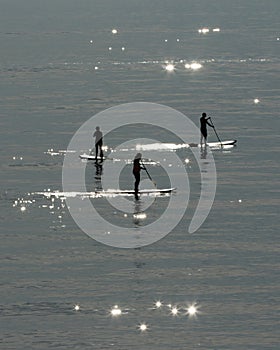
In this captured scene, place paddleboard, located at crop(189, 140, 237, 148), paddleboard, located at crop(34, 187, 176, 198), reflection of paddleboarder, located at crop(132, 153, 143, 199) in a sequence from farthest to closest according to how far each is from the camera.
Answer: paddleboard, located at crop(189, 140, 237, 148) < paddleboard, located at crop(34, 187, 176, 198) < reflection of paddleboarder, located at crop(132, 153, 143, 199)

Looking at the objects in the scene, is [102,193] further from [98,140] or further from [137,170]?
[98,140]

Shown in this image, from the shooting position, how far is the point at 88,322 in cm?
5519

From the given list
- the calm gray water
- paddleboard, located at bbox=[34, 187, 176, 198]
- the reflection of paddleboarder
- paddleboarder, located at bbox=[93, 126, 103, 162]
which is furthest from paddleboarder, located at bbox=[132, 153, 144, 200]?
paddleboarder, located at bbox=[93, 126, 103, 162]

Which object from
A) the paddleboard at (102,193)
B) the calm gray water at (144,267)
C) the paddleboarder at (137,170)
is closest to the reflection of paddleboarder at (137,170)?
the paddleboarder at (137,170)

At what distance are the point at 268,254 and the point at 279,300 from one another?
29.1 ft

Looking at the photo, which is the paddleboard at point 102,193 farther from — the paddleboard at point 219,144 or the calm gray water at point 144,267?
the paddleboard at point 219,144

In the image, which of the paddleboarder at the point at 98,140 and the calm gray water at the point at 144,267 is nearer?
the calm gray water at the point at 144,267

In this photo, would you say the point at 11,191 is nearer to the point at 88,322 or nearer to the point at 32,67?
the point at 88,322

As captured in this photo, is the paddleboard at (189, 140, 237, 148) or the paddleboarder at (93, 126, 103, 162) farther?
the paddleboard at (189, 140, 237, 148)

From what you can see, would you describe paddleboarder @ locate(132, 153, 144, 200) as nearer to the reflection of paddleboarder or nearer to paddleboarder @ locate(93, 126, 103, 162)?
the reflection of paddleboarder

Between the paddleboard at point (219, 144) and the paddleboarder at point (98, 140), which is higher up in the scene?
the paddleboard at point (219, 144)

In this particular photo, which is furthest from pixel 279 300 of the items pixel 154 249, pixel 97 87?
pixel 97 87

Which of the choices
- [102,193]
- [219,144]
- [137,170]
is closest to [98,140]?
[102,193]

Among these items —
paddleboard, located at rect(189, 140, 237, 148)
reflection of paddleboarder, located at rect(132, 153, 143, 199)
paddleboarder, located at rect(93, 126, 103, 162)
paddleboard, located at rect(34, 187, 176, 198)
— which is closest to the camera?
reflection of paddleboarder, located at rect(132, 153, 143, 199)
